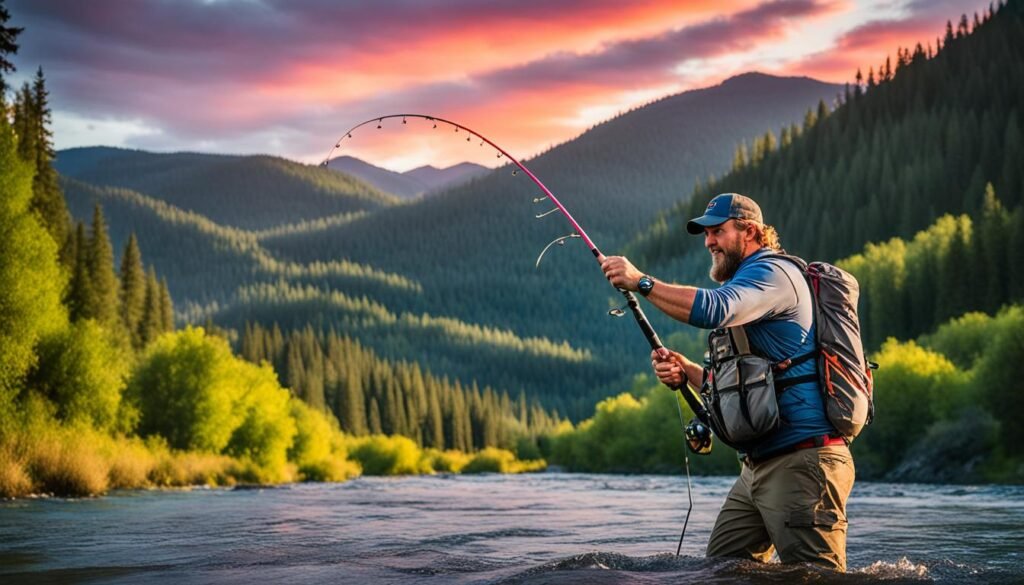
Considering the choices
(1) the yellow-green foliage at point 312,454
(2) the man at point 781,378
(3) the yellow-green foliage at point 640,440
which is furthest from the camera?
(3) the yellow-green foliage at point 640,440

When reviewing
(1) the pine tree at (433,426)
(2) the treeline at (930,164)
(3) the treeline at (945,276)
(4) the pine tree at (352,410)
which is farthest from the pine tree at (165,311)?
(2) the treeline at (930,164)

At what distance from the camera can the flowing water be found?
9.78 metres

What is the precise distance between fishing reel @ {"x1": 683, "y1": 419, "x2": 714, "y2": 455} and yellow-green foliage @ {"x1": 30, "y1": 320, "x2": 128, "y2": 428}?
98.5ft

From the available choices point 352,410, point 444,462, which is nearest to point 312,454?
point 444,462

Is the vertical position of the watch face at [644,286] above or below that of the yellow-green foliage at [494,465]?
above

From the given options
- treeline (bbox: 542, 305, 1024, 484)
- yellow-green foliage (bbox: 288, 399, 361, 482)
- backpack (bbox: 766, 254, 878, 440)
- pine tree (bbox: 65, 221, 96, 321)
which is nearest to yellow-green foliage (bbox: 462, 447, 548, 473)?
yellow-green foliage (bbox: 288, 399, 361, 482)

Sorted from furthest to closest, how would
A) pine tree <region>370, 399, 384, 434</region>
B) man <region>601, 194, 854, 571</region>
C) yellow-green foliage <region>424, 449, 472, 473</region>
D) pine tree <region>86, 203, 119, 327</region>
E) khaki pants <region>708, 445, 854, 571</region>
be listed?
pine tree <region>370, 399, 384, 434</region> < yellow-green foliage <region>424, 449, 472, 473</region> < pine tree <region>86, 203, 119, 327</region> < khaki pants <region>708, 445, 854, 571</region> < man <region>601, 194, 854, 571</region>

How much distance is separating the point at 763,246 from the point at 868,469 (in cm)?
5710

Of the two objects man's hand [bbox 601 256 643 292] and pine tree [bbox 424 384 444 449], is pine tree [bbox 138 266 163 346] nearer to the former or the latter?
pine tree [bbox 424 384 444 449]

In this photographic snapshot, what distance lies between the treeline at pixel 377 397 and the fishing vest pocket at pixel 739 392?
439ft

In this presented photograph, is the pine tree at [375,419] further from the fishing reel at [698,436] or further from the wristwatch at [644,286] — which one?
the wristwatch at [644,286]

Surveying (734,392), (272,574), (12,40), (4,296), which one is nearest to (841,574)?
(734,392)

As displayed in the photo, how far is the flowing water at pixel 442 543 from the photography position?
978 centimetres

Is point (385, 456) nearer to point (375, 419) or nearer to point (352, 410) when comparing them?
point (352, 410)
